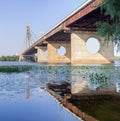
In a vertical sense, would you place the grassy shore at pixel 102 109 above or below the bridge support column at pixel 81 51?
below

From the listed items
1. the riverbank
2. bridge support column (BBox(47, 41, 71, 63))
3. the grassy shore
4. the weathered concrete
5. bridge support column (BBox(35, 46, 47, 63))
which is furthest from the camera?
bridge support column (BBox(35, 46, 47, 63))

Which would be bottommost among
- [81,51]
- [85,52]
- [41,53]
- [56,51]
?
[85,52]

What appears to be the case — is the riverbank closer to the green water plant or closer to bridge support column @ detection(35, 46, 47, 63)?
the green water plant

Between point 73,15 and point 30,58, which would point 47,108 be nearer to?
point 73,15

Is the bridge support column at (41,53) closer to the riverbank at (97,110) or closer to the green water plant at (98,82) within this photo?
the green water plant at (98,82)

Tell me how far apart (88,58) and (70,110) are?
2719 inches

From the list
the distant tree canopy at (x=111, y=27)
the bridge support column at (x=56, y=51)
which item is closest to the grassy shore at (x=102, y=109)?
the distant tree canopy at (x=111, y=27)

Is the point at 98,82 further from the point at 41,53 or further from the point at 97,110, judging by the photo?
the point at 41,53

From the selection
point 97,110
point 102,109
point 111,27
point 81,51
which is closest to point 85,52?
point 81,51

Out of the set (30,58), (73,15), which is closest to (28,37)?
(30,58)

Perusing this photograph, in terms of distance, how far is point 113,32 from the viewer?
45.3ft

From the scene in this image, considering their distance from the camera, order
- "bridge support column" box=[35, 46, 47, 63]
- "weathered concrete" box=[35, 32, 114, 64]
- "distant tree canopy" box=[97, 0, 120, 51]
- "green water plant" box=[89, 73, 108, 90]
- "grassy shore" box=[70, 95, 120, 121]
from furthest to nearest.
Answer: "bridge support column" box=[35, 46, 47, 63] → "weathered concrete" box=[35, 32, 114, 64] → "green water plant" box=[89, 73, 108, 90] → "distant tree canopy" box=[97, 0, 120, 51] → "grassy shore" box=[70, 95, 120, 121]

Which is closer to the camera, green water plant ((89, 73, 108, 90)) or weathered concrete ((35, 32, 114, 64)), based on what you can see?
green water plant ((89, 73, 108, 90))

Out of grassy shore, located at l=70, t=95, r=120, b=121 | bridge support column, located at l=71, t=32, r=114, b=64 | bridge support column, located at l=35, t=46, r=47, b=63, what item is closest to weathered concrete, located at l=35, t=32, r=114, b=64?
bridge support column, located at l=71, t=32, r=114, b=64
